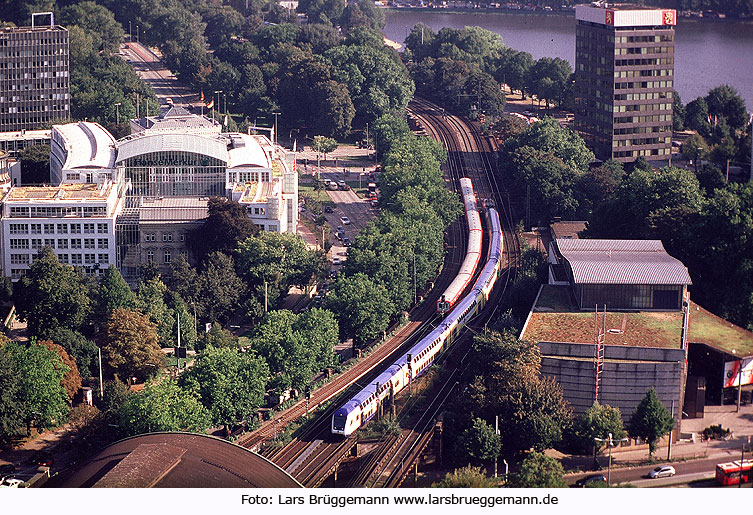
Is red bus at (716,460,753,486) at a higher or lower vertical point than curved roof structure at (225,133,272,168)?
lower

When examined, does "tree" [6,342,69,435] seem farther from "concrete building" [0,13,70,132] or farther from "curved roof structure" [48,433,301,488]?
"concrete building" [0,13,70,132]

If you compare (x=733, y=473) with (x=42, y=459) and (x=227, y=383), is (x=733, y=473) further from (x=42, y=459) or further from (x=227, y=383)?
(x=42, y=459)

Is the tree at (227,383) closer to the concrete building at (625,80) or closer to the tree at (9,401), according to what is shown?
the tree at (9,401)

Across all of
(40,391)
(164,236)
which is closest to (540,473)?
(40,391)

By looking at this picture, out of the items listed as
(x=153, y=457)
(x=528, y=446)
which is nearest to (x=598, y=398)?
(x=528, y=446)

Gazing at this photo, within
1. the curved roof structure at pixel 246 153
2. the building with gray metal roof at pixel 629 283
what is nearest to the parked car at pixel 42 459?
the building with gray metal roof at pixel 629 283

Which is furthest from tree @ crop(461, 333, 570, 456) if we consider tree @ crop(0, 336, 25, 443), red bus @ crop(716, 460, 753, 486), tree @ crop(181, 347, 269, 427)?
tree @ crop(0, 336, 25, 443)
